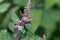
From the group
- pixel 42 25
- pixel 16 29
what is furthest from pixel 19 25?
pixel 42 25

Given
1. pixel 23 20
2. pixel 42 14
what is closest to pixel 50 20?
pixel 42 14

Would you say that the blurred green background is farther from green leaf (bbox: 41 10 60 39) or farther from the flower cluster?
the flower cluster

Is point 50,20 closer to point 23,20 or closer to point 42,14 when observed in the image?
point 42,14

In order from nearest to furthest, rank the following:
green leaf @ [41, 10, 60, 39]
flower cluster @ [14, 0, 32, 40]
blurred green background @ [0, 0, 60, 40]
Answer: flower cluster @ [14, 0, 32, 40] < blurred green background @ [0, 0, 60, 40] < green leaf @ [41, 10, 60, 39]

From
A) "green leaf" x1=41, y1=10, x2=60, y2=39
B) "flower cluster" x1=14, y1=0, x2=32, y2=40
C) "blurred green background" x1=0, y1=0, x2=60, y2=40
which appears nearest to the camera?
"flower cluster" x1=14, y1=0, x2=32, y2=40

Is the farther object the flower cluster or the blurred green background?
the blurred green background

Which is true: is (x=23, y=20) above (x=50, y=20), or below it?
above

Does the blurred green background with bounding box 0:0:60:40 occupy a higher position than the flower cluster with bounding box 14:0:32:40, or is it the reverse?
the flower cluster with bounding box 14:0:32:40

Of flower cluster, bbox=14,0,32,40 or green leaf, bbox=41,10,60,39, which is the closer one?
flower cluster, bbox=14,0,32,40

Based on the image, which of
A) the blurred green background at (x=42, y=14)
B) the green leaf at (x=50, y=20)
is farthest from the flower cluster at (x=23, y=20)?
the green leaf at (x=50, y=20)

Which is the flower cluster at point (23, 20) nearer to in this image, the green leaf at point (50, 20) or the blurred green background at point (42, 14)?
the blurred green background at point (42, 14)

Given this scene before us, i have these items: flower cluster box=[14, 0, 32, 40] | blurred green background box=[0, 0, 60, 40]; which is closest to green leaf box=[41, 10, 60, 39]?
blurred green background box=[0, 0, 60, 40]
